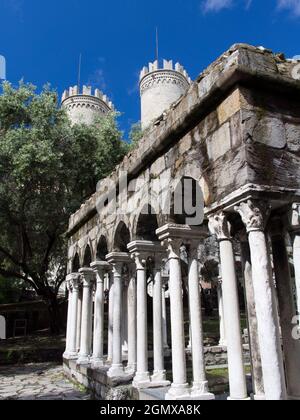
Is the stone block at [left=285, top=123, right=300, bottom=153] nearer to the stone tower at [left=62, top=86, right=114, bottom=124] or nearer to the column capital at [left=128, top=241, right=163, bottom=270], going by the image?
the column capital at [left=128, top=241, right=163, bottom=270]

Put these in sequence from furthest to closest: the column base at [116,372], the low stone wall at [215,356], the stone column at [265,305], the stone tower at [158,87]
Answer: the stone tower at [158,87] < the low stone wall at [215,356] < the column base at [116,372] < the stone column at [265,305]

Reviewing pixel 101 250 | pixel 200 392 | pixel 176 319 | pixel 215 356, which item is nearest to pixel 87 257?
pixel 101 250

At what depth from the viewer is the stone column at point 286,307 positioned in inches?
150

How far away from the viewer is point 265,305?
3.27 meters

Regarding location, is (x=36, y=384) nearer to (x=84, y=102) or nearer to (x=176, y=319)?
(x=176, y=319)

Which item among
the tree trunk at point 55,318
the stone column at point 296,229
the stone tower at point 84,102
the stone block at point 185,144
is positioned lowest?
the tree trunk at point 55,318

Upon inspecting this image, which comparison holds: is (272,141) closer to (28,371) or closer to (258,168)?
(258,168)

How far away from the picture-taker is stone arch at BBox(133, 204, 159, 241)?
19.3 ft

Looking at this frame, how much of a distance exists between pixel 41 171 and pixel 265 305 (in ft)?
32.8

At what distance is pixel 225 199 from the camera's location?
3797 millimetres

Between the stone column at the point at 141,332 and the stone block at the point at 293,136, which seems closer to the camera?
the stone block at the point at 293,136

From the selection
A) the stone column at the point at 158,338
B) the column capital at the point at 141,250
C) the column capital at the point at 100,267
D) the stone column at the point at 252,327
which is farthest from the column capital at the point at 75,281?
the stone column at the point at 252,327

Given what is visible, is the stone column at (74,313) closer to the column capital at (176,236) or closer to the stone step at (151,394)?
the stone step at (151,394)

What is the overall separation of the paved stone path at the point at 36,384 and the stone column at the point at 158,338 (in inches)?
80.3
